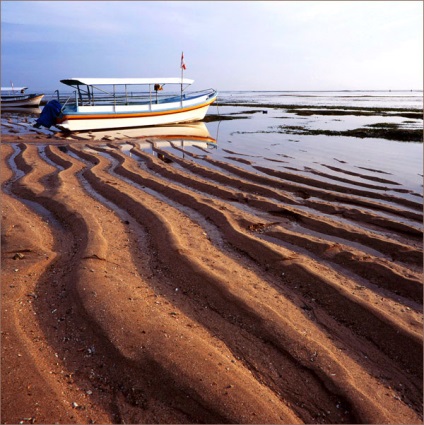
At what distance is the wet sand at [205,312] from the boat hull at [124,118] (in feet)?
48.1

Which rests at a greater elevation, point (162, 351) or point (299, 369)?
point (162, 351)

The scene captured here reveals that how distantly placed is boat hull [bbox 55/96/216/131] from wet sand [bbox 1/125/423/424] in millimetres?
14650

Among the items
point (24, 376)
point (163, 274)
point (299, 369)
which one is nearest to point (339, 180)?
point (163, 274)

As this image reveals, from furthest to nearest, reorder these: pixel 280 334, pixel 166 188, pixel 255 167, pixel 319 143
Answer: pixel 319 143
pixel 255 167
pixel 166 188
pixel 280 334

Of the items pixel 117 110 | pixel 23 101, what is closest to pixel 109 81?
pixel 117 110

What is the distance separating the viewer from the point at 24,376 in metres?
2.94

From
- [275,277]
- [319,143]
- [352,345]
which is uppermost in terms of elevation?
[319,143]

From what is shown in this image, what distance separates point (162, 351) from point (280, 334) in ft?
4.26

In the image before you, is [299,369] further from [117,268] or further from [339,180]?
[339,180]

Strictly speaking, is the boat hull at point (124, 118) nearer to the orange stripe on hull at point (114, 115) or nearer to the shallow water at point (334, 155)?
the orange stripe on hull at point (114, 115)

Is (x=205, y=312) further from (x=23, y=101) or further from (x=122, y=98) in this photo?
(x=23, y=101)

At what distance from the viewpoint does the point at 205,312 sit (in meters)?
4.18

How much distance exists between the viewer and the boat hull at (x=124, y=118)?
21.7 metres

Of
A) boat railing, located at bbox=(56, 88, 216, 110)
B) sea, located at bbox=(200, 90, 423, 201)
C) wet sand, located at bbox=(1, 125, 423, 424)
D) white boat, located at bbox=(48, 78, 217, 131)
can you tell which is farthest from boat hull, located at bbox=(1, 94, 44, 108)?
wet sand, located at bbox=(1, 125, 423, 424)
